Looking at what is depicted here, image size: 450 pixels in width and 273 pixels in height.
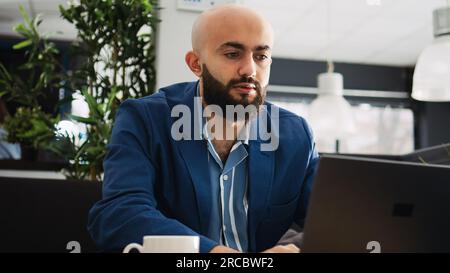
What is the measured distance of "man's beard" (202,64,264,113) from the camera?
51.2 inches

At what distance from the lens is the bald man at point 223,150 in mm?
1243

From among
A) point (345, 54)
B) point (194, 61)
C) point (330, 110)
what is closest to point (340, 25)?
point (345, 54)

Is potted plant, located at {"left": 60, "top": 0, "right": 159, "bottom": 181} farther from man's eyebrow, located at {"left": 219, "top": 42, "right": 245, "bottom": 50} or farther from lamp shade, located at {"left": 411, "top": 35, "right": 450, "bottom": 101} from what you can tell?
lamp shade, located at {"left": 411, "top": 35, "right": 450, "bottom": 101}

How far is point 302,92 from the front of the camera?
6441 millimetres

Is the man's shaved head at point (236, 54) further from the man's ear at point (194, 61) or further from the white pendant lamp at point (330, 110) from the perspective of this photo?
the white pendant lamp at point (330, 110)

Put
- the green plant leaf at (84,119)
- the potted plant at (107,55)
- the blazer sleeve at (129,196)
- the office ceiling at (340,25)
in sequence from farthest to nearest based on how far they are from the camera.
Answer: the office ceiling at (340,25), the potted plant at (107,55), the green plant leaf at (84,119), the blazer sleeve at (129,196)

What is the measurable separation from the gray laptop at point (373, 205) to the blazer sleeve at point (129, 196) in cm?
25

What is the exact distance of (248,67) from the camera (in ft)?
4.19

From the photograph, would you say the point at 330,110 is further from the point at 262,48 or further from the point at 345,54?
the point at 345,54

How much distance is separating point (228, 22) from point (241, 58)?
4.2 inches

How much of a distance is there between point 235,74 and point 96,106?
1091 mm

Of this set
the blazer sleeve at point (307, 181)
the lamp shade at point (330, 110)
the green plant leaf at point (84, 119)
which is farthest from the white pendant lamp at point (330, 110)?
the blazer sleeve at point (307, 181)
